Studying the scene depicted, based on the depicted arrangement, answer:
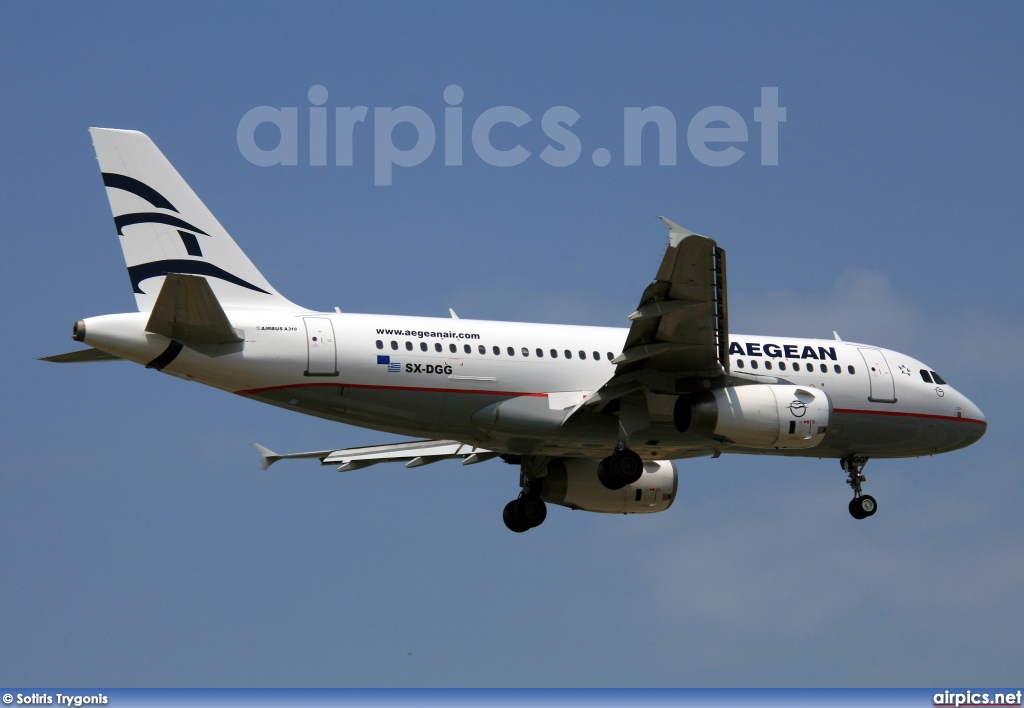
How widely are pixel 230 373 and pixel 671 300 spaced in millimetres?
7951

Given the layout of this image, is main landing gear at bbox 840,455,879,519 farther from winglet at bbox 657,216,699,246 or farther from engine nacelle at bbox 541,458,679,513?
winglet at bbox 657,216,699,246

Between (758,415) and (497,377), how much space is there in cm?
504

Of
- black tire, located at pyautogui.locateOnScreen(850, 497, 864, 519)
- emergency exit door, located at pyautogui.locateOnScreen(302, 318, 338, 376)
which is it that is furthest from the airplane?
black tire, located at pyautogui.locateOnScreen(850, 497, 864, 519)

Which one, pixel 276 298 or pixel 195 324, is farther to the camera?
pixel 276 298

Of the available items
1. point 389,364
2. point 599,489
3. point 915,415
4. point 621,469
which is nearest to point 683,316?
point 621,469

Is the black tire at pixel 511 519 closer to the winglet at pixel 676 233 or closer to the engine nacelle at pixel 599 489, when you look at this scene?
the engine nacelle at pixel 599 489

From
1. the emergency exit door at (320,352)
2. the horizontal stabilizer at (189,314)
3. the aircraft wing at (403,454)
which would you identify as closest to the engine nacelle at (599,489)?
the aircraft wing at (403,454)

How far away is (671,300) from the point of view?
25.5 metres

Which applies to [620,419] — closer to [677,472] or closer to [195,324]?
Result: [677,472]

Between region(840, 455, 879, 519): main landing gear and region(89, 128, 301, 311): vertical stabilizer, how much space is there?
13154 mm

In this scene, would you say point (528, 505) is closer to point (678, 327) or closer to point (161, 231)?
point (678, 327)

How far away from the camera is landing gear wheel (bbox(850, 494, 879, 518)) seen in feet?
105

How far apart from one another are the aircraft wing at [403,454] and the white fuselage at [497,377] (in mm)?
3355

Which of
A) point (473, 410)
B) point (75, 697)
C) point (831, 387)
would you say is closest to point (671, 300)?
point (473, 410)
